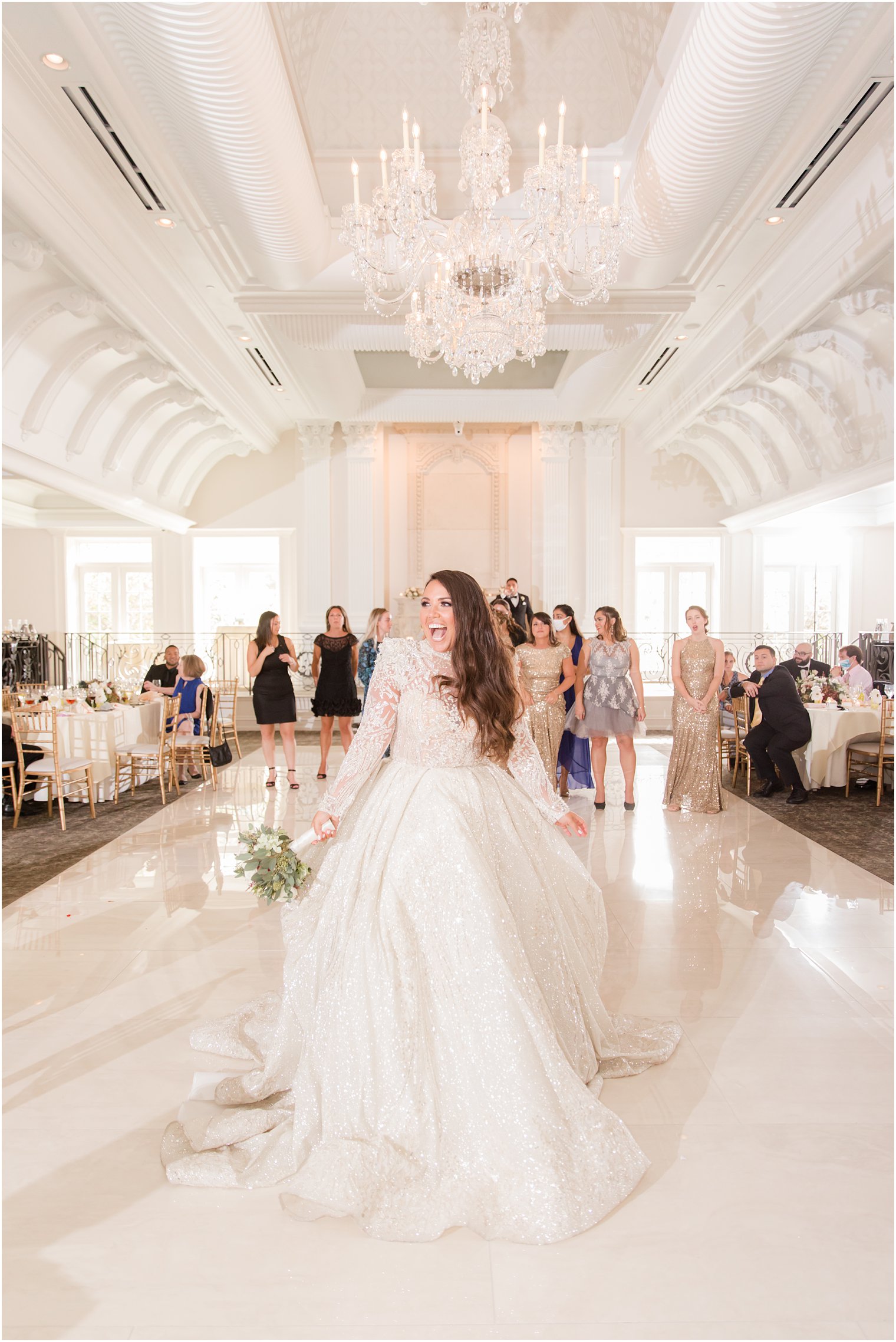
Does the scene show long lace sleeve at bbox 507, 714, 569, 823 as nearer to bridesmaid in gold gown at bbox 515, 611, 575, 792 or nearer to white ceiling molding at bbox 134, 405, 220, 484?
bridesmaid in gold gown at bbox 515, 611, 575, 792

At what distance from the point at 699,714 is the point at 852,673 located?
10.5 ft

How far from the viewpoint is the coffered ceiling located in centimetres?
408

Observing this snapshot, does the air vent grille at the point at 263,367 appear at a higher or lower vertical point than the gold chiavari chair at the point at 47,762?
higher

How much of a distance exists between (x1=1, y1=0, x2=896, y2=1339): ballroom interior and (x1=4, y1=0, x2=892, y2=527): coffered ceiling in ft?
0.11

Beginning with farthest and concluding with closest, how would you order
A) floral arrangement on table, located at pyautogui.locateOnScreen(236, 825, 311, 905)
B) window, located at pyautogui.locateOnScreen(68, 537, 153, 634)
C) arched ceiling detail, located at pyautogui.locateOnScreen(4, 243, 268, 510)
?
window, located at pyautogui.locateOnScreen(68, 537, 153, 634)
arched ceiling detail, located at pyautogui.locateOnScreen(4, 243, 268, 510)
floral arrangement on table, located at pyautogui.locateOnScreen(236, 825, 311, 905)

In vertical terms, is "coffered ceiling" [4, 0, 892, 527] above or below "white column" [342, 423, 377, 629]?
above

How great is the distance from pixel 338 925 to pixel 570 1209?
0.93 meters

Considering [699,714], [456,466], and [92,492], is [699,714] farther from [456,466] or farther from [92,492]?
[456,466]

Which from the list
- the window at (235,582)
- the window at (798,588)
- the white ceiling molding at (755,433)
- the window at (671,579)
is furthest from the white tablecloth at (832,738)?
the window at (235,582)

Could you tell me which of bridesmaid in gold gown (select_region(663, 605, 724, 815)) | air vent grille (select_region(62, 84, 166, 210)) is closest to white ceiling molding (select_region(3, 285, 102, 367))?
air vent grille (select_region(62, 84, 166, 210))

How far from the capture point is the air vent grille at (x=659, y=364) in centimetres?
872

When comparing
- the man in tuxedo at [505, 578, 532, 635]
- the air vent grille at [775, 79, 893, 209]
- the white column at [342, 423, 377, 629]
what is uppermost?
the air vent grille at [775, 79, 893, 209]

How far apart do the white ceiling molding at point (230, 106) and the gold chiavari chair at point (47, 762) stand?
3778 millimetres

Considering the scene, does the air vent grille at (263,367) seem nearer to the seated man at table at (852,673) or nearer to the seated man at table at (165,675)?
the seated man at table at (165,675)
